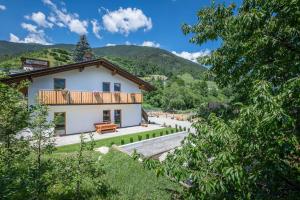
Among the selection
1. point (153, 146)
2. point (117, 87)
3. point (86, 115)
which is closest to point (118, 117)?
point (117, 87)

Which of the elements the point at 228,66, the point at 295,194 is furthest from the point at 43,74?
the point at 295,194

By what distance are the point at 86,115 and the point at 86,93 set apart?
226cm

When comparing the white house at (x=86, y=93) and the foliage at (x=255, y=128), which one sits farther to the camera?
the white house at (x=86, y=93)

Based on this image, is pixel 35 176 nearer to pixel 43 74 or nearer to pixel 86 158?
pixel 86 158

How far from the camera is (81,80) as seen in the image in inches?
840

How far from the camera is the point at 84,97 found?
20.4 metres

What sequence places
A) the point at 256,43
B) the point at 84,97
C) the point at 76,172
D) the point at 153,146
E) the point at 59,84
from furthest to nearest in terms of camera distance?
the point at 84,97 < the point at 59,84 < the point at 153,146 < the point at 76,172 < the point at 256,43

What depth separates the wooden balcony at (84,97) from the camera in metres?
18.3

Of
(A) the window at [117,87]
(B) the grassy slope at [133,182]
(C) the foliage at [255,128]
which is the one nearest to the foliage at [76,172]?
(B) the grassy slope at [133,182]

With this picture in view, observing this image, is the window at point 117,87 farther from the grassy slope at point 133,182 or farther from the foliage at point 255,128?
the foliage at point 255,128

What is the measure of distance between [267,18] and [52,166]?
24.6ft

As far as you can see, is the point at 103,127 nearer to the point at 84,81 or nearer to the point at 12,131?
the point at 84,81

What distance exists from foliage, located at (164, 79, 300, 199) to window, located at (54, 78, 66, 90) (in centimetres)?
1828

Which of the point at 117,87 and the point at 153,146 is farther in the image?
the point at 117,87
